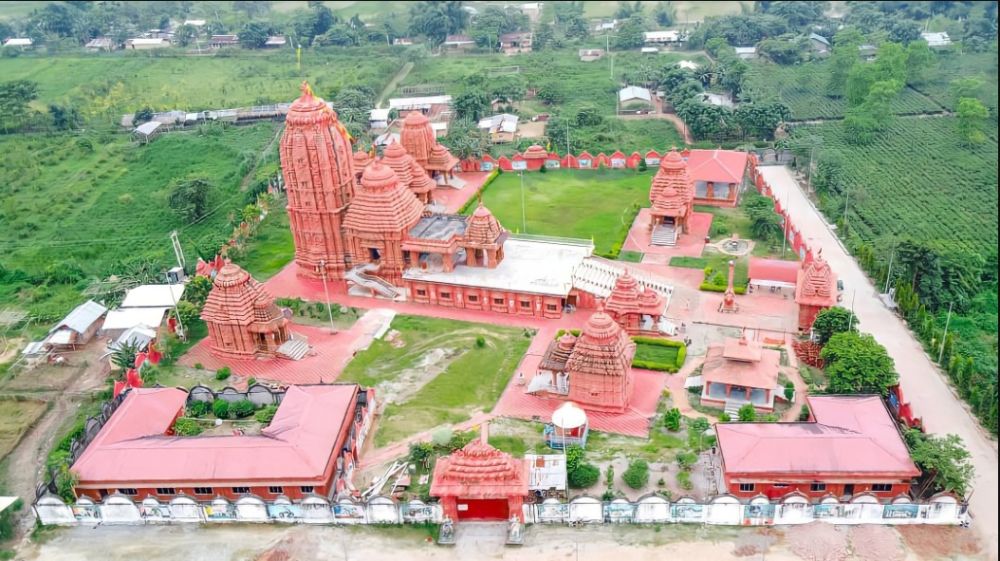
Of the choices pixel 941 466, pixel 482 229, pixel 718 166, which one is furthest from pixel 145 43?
pixel 941 466

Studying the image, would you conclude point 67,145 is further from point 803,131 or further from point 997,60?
point 997,60

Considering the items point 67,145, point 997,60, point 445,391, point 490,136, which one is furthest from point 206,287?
point 997,60

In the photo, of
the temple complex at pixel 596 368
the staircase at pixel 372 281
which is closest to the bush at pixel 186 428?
the staircase at pixel 372 281

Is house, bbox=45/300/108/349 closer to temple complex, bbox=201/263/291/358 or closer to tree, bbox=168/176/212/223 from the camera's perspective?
temple complex, bbox=201/263/291/358

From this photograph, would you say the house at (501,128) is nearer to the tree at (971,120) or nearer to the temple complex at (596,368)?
the tree at (971,120)

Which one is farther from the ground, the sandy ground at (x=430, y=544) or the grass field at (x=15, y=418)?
the grass field at (x=15, y=418)

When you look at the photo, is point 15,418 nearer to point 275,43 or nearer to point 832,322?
point 832,322

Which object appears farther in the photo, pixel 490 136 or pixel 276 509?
pixel 490 136
